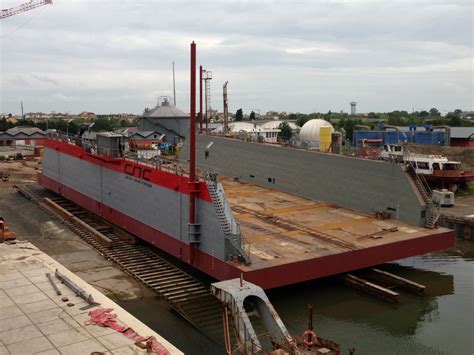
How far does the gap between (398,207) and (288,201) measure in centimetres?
716

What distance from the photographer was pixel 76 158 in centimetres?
3428

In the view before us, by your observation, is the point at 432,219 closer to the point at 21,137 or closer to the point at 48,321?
the point at 48,321

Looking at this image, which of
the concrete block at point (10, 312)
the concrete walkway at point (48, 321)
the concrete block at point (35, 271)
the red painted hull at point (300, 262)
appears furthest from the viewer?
the red painted hull at point (300, 262)

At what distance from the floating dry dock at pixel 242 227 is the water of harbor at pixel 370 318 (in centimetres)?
149

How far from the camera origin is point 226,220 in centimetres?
1922

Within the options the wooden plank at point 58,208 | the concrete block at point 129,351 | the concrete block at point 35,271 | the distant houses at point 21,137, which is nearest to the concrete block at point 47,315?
the concrete block at point 129,351

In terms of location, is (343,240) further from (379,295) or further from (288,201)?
(288,201)

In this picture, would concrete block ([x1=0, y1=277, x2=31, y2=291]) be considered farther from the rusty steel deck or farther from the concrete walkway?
the rusty steel deck

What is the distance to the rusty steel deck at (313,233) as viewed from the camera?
1995 cm

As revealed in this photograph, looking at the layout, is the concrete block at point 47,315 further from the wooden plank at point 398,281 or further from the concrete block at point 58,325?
the wooden plank at point 398,281

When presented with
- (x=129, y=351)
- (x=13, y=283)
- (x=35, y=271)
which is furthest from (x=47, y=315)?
(x=35, y=271)

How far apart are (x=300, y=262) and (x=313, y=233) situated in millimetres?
4535

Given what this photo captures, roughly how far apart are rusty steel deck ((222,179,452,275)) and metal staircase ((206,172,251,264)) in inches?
25.5

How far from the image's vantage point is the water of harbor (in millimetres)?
16719
